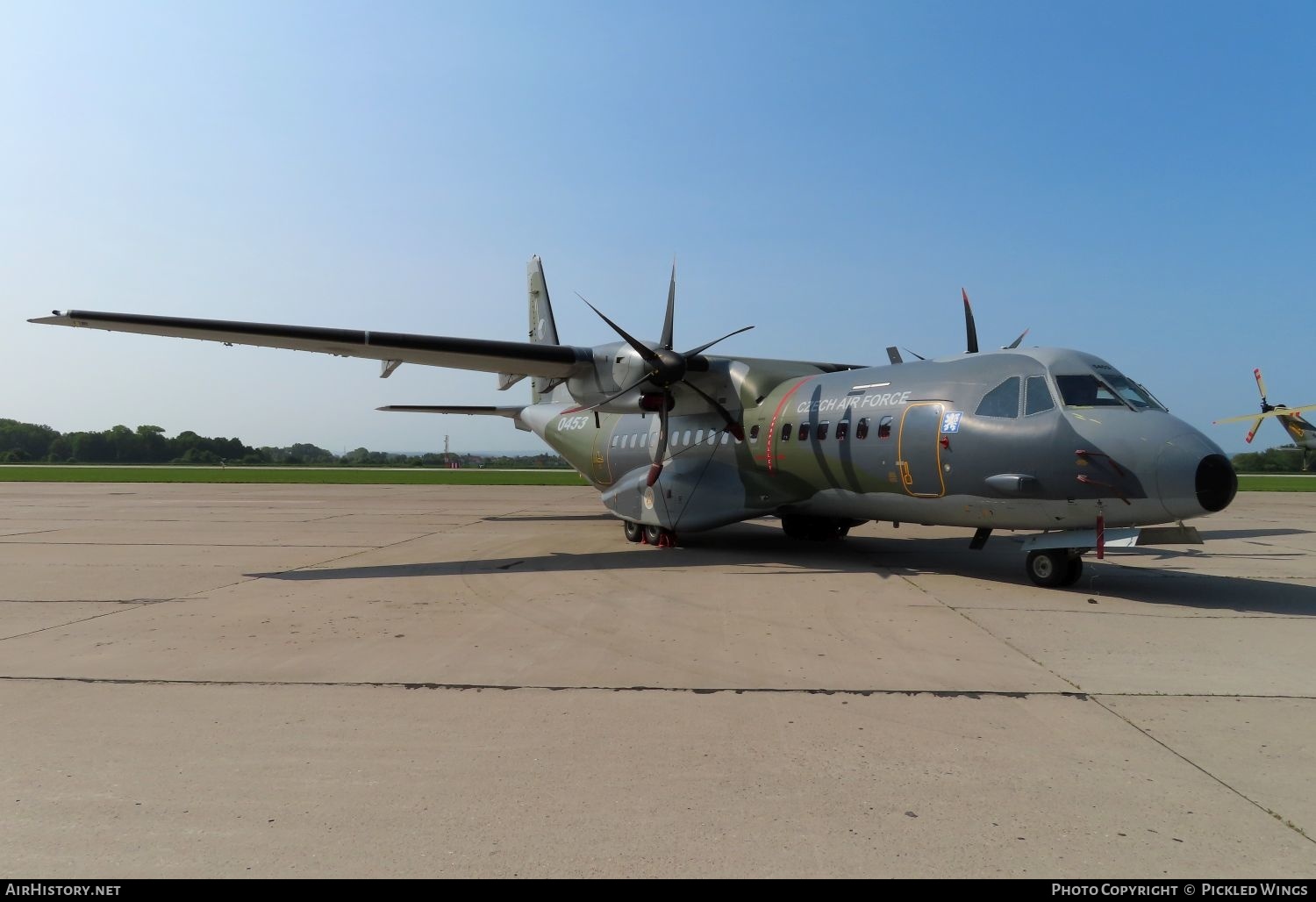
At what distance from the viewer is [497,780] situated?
380 cm

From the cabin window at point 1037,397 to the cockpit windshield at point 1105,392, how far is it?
0.15 metres

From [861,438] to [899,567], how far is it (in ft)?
6.45

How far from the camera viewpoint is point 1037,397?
31.3 feet

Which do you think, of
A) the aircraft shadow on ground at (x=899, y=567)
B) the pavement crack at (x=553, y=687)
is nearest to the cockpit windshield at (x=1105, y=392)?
the aircraft shadow on ground at (x=899, y=567)

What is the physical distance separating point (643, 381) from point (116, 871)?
36.7 ft

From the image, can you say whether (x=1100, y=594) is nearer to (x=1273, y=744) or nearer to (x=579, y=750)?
(x=1273, y=744)

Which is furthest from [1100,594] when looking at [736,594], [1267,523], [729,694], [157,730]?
[1267,523]

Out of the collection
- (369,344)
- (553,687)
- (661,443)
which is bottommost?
(553,687)

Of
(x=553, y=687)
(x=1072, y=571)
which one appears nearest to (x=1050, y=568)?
(x=1072, y=571)

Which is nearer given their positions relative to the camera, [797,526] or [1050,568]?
[1050,568]

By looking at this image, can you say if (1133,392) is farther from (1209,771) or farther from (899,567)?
(1209,771)

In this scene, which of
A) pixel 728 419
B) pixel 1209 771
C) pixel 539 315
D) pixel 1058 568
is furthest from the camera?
pixel 539 315

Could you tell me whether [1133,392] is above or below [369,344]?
below

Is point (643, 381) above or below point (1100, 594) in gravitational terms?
above
